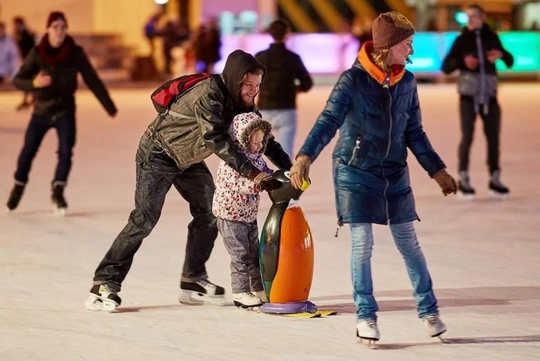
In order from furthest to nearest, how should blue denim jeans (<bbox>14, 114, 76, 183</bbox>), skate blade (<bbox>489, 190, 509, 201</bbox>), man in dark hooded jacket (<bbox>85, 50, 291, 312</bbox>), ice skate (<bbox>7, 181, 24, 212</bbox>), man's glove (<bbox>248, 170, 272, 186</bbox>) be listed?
skate blade (<bbox>489, 190, 509, 201</bbox>)
ice skate (<bbox>7, 181, 24, 212</bbox>)
blue denim jeans (<bbox>14, 114, 76, 183</bbox>)
man in dark hooded jacket (<bbox>85, 50, 291, 312</bbox>)
man's glove (<bbox>248, 170, 272, 186</bbox>)

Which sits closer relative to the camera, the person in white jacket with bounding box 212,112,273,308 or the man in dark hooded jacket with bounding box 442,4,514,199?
the person in white jacket with bounding box 212,112,273,308

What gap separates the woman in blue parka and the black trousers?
5415 mm

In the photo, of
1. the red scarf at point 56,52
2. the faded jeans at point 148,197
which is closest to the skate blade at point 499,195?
the red scarf at point 56,52

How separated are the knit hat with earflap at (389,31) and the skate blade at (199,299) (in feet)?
5.85

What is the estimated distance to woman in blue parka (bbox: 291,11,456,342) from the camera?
18.0 ft

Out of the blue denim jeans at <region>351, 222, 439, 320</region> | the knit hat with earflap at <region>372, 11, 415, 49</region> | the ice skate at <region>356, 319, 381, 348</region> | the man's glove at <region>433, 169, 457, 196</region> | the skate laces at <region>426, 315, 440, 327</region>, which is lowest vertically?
the ice skate at <region>356, 319, 381, 348</region>

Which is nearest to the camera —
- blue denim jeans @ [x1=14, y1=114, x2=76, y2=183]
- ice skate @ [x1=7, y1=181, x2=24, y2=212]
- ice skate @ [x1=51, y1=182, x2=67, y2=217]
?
blue denim jeans @ [x1=14, y1=114, x2=76, y2=183]

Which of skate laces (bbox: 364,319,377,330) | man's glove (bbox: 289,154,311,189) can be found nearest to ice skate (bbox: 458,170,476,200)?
skate laces (bbox: 364,319,377,330)

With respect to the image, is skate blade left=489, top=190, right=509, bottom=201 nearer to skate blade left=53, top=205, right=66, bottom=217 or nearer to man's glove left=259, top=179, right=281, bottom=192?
skate blade left=53, top=205, right=66, bottom=217

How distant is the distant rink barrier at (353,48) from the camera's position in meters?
26.9

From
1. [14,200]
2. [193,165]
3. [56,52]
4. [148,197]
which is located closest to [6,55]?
[14,200]

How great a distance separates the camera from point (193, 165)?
6.57m

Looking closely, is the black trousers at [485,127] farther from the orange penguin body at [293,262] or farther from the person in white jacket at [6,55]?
the person in white jacket at [6,55]

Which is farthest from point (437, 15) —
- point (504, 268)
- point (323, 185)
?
point (504, 268)
